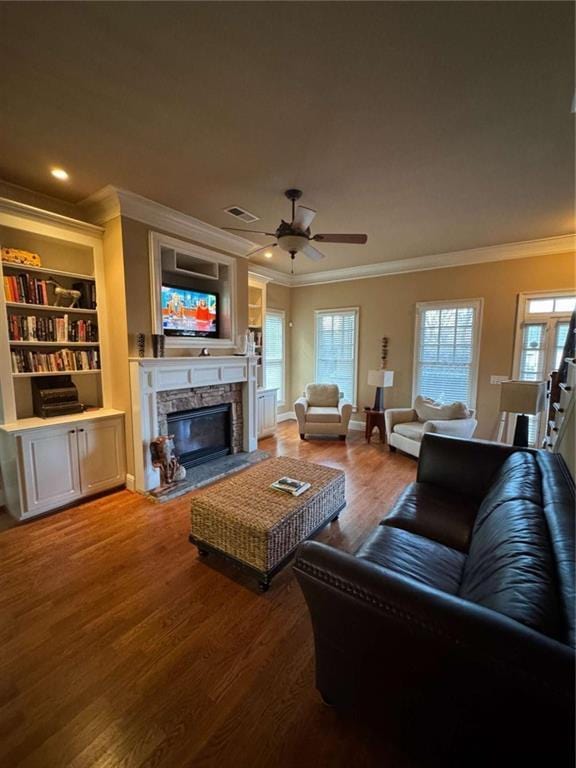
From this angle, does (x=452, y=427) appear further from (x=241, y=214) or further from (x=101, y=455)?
(x=101, y=455)

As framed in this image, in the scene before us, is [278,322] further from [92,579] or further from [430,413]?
[92,579]

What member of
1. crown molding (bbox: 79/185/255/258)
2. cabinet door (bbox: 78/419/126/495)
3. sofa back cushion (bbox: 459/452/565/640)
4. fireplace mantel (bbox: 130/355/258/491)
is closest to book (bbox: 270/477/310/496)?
sofa back cushion (bbox: 459/452/565/640)

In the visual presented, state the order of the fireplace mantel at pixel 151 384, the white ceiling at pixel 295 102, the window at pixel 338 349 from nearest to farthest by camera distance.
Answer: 1. the white ceiling at pixel 295 102
2. the fireplace mantel at pixel 151 384
3. the window at pixel 338 349

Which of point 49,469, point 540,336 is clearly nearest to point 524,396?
point 540,336

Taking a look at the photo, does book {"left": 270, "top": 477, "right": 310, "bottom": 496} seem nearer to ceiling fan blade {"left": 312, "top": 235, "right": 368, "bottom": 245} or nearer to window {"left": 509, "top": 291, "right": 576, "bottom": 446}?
ceiling fan blade {"left": 312, "top": 235, "right": 368, "bottom": 245}

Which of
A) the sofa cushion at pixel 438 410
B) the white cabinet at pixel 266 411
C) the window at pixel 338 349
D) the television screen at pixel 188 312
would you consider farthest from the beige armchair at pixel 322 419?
the television screen at pixel 188 312

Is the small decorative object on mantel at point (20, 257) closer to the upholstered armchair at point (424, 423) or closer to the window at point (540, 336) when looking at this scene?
the upholstered armchair at point (424, 423)

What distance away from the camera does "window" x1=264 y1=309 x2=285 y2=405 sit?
6098 millimetres

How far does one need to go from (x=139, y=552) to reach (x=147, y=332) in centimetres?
207

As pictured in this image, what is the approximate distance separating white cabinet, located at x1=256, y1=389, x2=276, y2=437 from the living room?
592 millimetres

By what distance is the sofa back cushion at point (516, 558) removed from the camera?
0.96m

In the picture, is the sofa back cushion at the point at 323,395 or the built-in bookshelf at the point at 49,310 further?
the sofa back cushion at the point at 323,395

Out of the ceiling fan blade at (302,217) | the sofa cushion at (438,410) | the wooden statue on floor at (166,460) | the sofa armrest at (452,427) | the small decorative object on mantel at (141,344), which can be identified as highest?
the ceiling fan blade at (302,217)

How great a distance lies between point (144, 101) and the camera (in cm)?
190
